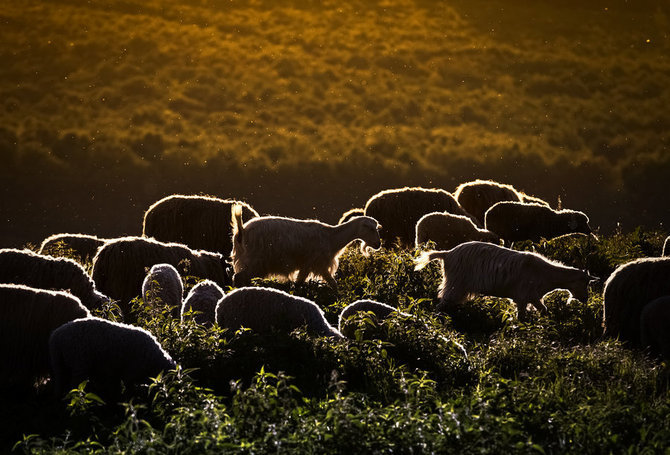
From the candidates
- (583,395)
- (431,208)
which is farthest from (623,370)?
(431,208)

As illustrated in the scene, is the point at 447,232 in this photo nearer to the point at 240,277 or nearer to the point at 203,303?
the point at 240,277

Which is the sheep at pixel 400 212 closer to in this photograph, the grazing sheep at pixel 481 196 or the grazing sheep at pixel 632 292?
the grazing sheep at pixel 481 196

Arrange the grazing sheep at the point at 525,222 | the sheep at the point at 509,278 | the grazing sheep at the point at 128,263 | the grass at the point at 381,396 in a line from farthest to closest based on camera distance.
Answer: the grazing sheep at the point at 525,222, the grazing sheep at the point at 128,263, the sheep at the point at 509,278, the grass at the point at 381,396

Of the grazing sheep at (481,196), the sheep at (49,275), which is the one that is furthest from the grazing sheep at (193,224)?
the grazing sheep at (481,196)

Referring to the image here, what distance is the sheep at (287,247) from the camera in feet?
38.8

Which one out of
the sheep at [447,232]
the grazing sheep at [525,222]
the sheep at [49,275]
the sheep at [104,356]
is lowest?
the grazing sheep at [525,222]

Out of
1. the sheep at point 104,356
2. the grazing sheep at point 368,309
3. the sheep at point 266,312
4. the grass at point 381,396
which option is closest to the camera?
the grass at point 381,396

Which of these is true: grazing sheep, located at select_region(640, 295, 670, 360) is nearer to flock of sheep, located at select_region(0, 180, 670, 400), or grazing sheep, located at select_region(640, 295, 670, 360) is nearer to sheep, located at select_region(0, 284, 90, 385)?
flock of sheep, located at select_region(0, 180, 670, 400)

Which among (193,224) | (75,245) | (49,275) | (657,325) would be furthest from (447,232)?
(49,275)

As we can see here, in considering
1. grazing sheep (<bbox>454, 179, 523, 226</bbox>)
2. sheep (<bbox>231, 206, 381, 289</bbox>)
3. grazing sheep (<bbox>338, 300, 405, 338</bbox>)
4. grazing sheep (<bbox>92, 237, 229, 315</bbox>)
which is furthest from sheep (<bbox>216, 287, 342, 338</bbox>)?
grazing sheep (<bbox>454, 179, 523, 226</bbox>)

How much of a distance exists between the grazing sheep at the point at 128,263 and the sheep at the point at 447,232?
379 centimetres

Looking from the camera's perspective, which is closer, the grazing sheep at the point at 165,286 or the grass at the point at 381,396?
the grass at the point at 381,396

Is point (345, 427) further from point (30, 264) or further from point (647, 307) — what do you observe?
point (30, 264)

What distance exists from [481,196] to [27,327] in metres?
11.1
